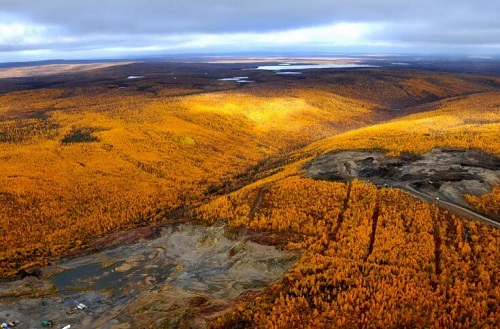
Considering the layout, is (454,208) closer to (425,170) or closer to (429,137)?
(425,170)

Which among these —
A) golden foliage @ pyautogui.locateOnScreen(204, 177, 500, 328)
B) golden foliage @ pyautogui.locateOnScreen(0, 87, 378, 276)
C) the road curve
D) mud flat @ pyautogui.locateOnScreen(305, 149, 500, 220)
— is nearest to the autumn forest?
golden foliage @ pyautogui.locateOnScreen(204, 177, 500, 328)

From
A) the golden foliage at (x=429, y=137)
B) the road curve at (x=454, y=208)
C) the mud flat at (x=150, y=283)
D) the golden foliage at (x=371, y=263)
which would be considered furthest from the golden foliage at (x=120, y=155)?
the road curve at (x=454, y=208)

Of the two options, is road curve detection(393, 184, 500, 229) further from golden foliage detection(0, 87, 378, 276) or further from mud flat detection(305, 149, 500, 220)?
golden foliage detection(0, 87, 378, 276)

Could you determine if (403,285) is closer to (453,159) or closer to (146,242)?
(146,242)

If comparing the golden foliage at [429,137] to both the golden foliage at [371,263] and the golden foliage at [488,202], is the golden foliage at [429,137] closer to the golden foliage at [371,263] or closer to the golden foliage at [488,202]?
the golden foliage at [488,202]

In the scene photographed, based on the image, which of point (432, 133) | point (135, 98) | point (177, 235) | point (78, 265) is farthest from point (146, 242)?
point (135, 98)

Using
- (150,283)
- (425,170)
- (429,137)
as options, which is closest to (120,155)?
(150,283)
